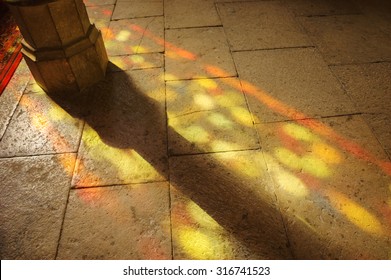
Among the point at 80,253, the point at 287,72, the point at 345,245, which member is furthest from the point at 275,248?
the point at 287,72

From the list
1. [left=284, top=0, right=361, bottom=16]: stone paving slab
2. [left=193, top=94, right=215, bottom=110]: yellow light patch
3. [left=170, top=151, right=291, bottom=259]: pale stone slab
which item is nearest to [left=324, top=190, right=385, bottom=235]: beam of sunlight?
[left=170, top=151, right=291, bottom=259]: pale stone slab

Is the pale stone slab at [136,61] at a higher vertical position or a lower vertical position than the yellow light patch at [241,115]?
higher

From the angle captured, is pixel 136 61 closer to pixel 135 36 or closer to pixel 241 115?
pixel 135 36

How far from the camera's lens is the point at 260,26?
10.2 feet

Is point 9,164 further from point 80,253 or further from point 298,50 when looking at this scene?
point 298,50

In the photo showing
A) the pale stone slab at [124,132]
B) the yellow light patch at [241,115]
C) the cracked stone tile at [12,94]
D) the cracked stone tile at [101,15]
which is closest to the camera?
the pale stone slab at [124,132]

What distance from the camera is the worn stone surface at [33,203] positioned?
1.55 m

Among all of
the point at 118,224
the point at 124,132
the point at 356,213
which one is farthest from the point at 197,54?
the point at 356,213

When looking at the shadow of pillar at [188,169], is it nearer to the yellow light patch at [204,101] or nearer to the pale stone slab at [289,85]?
the yellow light patch at [204,101]

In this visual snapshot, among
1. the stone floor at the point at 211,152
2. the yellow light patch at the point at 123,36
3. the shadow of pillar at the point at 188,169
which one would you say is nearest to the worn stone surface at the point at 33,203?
the stone floor at the point at 211,152

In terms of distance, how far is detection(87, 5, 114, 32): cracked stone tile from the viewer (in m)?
3.31

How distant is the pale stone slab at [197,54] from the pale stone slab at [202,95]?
0.35 feet

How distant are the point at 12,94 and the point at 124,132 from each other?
1.22m

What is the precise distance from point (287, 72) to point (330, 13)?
141cm
